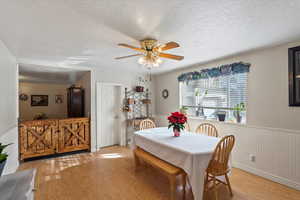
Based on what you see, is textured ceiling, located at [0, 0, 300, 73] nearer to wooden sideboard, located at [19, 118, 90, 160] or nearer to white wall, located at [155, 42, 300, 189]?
white wall, located at [155, 42, 300, 189]

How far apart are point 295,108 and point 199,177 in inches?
80.5

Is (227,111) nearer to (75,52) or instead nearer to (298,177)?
(298,177)

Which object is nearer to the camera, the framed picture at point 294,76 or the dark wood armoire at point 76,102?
the framed picture at point 294,76

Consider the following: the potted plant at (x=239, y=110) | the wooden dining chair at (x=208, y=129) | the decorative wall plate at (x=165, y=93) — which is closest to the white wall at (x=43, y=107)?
the decorative wall plate at (x=165, y=93)

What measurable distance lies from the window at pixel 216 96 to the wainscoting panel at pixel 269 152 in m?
0.37

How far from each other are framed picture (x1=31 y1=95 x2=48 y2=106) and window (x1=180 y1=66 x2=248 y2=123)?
612 cm

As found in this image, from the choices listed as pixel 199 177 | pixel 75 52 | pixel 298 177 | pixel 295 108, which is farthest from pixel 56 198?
pixel 295 108

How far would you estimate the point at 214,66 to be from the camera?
378 cm

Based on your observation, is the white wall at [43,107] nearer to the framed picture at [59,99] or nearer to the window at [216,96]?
the framed picture at [59,99]

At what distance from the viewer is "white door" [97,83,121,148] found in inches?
188

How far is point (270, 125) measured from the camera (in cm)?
281

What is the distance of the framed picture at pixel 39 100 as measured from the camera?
21.9ft

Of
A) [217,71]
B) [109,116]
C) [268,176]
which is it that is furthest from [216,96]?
[109,116]

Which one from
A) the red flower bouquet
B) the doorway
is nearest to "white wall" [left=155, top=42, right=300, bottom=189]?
the red flower bouquet
